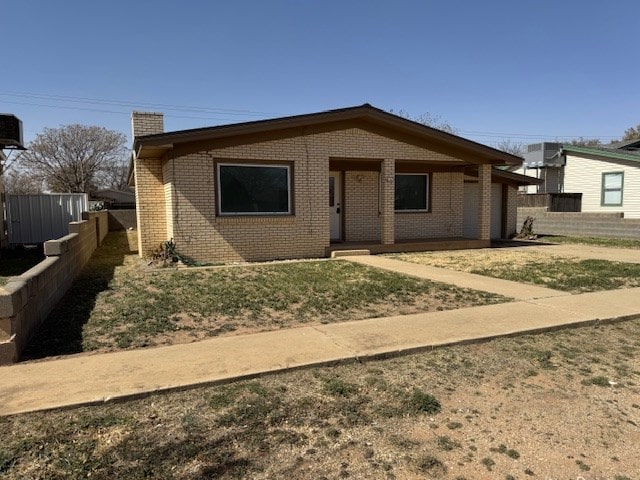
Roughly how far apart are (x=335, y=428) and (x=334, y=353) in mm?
1370

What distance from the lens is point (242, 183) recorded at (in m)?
11.7

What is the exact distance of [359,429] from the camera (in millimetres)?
3344

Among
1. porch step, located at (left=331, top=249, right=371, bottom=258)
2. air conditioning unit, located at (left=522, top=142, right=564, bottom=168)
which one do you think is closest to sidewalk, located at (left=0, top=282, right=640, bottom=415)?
porch step, located at (left=331, top=249, right=371, bottom=258)

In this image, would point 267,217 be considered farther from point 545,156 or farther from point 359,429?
point 545,156

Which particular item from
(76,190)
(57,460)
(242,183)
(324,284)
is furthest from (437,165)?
(76,190)

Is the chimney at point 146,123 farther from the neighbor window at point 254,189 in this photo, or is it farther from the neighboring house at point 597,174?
the neighboring house at point 597,174

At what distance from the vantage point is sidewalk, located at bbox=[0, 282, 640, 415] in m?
3.88

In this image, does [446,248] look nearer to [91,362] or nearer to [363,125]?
[363,125]

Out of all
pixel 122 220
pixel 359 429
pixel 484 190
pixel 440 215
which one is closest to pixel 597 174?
pixel 484 190

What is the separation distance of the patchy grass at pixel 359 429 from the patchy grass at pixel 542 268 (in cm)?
455

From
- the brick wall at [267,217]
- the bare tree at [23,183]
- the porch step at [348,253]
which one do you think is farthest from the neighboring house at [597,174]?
the bare tree at [23,183]

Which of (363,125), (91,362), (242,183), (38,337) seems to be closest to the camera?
(91,362)

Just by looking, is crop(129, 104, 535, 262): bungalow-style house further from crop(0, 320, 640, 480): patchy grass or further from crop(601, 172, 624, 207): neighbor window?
crop(601, 172, 624, 207): neighbor window

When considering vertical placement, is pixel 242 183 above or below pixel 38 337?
above
